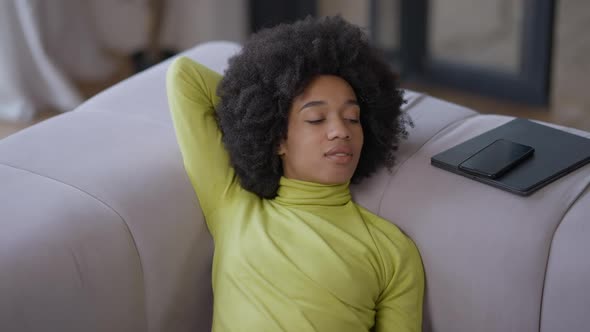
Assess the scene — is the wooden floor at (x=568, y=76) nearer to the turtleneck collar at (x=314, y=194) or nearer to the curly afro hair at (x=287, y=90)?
the curly afro hair at (x=287, y=90)

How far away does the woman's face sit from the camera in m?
1.39

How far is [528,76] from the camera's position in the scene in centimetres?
330

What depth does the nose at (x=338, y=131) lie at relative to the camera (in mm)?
1365

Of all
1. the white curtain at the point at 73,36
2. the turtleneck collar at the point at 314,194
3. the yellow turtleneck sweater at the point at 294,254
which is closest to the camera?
the yellow turtleneck sweater at the point at 294,254

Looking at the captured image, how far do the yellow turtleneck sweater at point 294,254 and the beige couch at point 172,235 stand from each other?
48 millimetres

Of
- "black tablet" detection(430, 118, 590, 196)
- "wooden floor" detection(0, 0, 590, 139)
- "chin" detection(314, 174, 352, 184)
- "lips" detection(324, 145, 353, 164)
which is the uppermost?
"lips" detection(324, 145, 353, 164)

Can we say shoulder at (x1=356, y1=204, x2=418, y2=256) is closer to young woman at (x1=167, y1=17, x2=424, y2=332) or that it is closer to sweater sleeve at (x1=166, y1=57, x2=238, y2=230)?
young woman at (x1=167, y1=17, x2=424, y2=332)

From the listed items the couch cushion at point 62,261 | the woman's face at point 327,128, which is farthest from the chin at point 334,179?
the couch cushion at point 62,261

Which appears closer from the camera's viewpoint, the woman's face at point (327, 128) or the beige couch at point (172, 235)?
the beige couch at point (172, 235)

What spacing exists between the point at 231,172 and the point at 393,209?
0.35 m

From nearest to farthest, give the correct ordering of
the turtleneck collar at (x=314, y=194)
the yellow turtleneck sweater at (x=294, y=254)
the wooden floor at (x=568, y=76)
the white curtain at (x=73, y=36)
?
the yellow turtleneck sweater at (x=294, y=254) < the turtleneck collar at (x=314, y=194) < the wooden floor at (x=568, y=76) < the white curtain at (x=73, y=36)

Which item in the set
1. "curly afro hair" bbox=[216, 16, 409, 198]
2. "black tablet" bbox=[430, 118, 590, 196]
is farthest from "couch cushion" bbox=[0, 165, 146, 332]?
"black tablet" bbox=[430, 118, 590, 196]

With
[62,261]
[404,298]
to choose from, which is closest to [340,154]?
[404,298]

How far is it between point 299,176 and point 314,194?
0.05 metres
